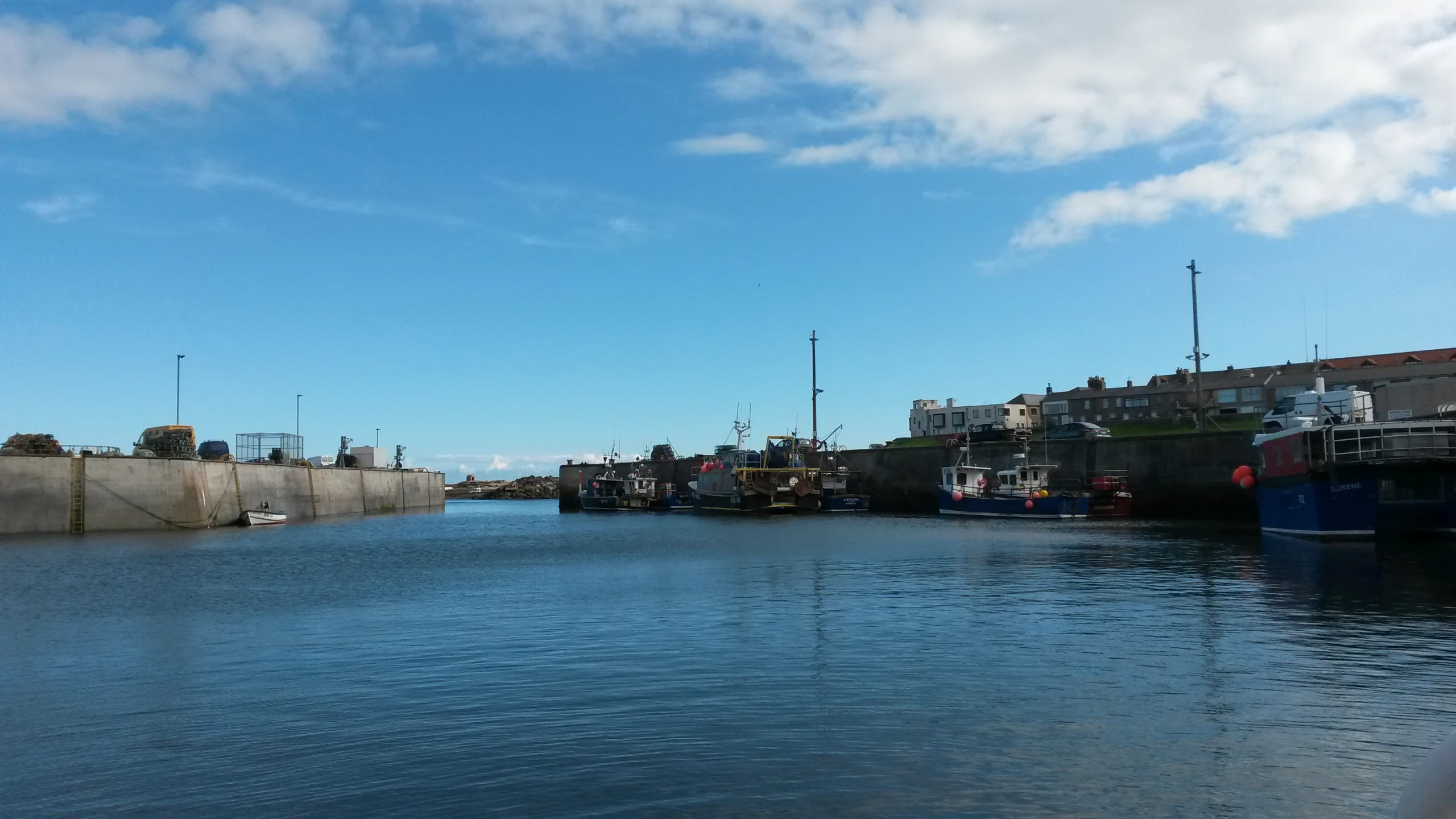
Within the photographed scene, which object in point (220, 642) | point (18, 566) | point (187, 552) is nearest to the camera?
point (220, 642)

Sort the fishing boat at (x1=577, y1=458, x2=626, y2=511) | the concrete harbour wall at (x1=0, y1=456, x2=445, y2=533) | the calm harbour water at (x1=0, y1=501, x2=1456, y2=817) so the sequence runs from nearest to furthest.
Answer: the calm harbour water at (x1=0, y1=501, x2=1456, y2=817)
the concrete harbour wall at (x1=0, y1=456, x2=445, y2=533)
the fishing boat at (x1=577, y1=458, x2=626, y2=511)

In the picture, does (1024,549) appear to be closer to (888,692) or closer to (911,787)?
(888,692)

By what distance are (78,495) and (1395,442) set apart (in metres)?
67.6

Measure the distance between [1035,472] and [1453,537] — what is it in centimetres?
3257

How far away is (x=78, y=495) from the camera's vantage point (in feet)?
200

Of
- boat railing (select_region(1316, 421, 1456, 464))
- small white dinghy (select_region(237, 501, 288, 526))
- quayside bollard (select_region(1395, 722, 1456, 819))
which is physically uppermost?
boat railing (select_region(1316, 421, 1456, 464))

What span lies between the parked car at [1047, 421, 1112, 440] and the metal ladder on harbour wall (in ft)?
217

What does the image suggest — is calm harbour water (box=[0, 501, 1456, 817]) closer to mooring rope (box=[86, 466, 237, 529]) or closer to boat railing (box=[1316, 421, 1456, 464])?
boat railing (box=[1316, 421, 1456, 464])

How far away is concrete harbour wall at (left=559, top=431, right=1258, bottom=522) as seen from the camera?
61.4 meters

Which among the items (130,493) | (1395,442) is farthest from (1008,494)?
(130,493)

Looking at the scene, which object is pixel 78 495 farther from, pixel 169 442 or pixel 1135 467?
pixel 1135 467

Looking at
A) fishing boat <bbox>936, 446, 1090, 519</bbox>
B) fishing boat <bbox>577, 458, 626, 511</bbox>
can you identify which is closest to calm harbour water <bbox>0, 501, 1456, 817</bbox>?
fishing boat <bbox>936, 446, 1090, 519</bbox>

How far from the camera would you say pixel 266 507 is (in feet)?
254

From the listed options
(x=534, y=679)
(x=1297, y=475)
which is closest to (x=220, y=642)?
(x=534, y=679)
